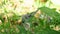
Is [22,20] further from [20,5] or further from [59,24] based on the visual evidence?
[59,24]

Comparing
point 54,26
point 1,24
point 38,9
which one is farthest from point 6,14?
point 54,26

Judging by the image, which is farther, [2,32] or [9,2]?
[9,2]

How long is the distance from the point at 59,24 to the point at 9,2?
1.43ft

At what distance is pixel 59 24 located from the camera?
1.45 meters

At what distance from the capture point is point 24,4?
1.55 meters

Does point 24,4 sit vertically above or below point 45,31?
above

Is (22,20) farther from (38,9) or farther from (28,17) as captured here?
(38,9)

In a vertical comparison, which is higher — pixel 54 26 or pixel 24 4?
pixel 24 4

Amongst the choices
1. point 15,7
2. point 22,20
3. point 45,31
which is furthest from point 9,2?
point 45,31

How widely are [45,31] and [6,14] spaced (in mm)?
334

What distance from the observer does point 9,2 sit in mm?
1549

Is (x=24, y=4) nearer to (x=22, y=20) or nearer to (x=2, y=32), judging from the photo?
(x=22, y=20)

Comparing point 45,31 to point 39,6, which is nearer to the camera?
point 45,31

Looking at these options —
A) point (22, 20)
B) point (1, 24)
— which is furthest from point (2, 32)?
point (22, 20)
